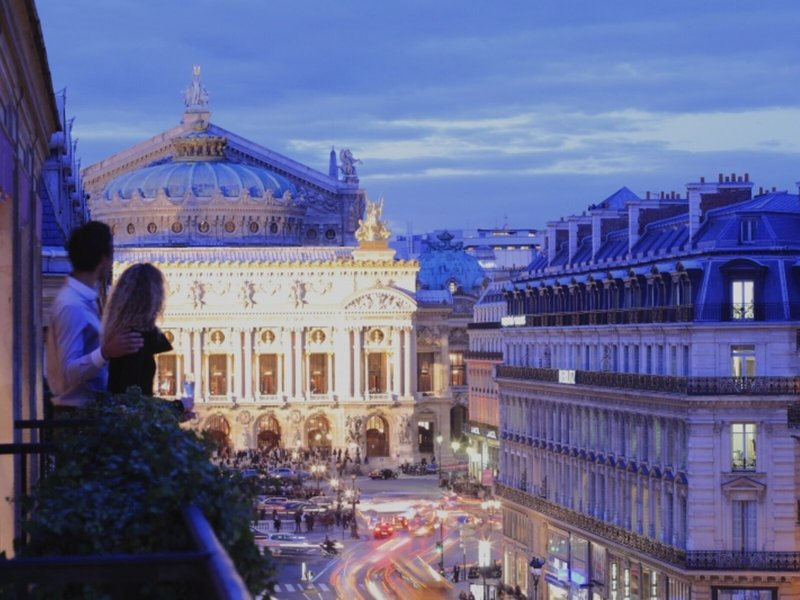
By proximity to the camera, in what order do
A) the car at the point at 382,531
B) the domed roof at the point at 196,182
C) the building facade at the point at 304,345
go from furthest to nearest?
the domed roof at the point at 196,182 < the building facade at the point at 304,345 < the car at the point at 382,531

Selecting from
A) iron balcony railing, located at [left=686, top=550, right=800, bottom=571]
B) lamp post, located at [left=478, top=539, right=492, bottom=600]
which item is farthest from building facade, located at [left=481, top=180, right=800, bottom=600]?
lamp post, located at [left=478, top=539, right=492, bottom=600]

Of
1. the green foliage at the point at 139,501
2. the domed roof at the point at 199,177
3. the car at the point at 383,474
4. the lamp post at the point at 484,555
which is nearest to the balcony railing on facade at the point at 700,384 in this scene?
the lamp post at the point at 484,555

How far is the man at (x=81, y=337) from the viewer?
1664 centimetres

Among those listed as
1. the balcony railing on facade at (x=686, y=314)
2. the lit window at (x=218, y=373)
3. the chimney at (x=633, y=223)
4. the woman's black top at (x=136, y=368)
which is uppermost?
the chimney at (x=633, y=223)

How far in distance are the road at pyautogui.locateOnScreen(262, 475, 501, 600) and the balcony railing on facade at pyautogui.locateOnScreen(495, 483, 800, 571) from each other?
55.1ft

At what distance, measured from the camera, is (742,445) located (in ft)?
199

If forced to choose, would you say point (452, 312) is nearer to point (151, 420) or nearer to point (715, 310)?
point (715, 310)

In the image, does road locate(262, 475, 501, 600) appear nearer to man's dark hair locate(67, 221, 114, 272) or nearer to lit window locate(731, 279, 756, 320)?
lit window locate(731, 279, 756, 320)

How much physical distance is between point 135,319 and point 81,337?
440 mm

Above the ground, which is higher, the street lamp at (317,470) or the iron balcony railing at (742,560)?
the iron balcony railing at (742,560)

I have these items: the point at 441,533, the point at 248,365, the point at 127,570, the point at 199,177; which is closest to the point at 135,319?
the point at 127,570

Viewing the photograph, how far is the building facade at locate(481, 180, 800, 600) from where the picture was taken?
59969 millimetres

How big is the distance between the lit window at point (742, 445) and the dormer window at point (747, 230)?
17.2 feet

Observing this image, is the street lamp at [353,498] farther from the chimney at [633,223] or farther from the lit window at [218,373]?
the chimney at [633,223]
